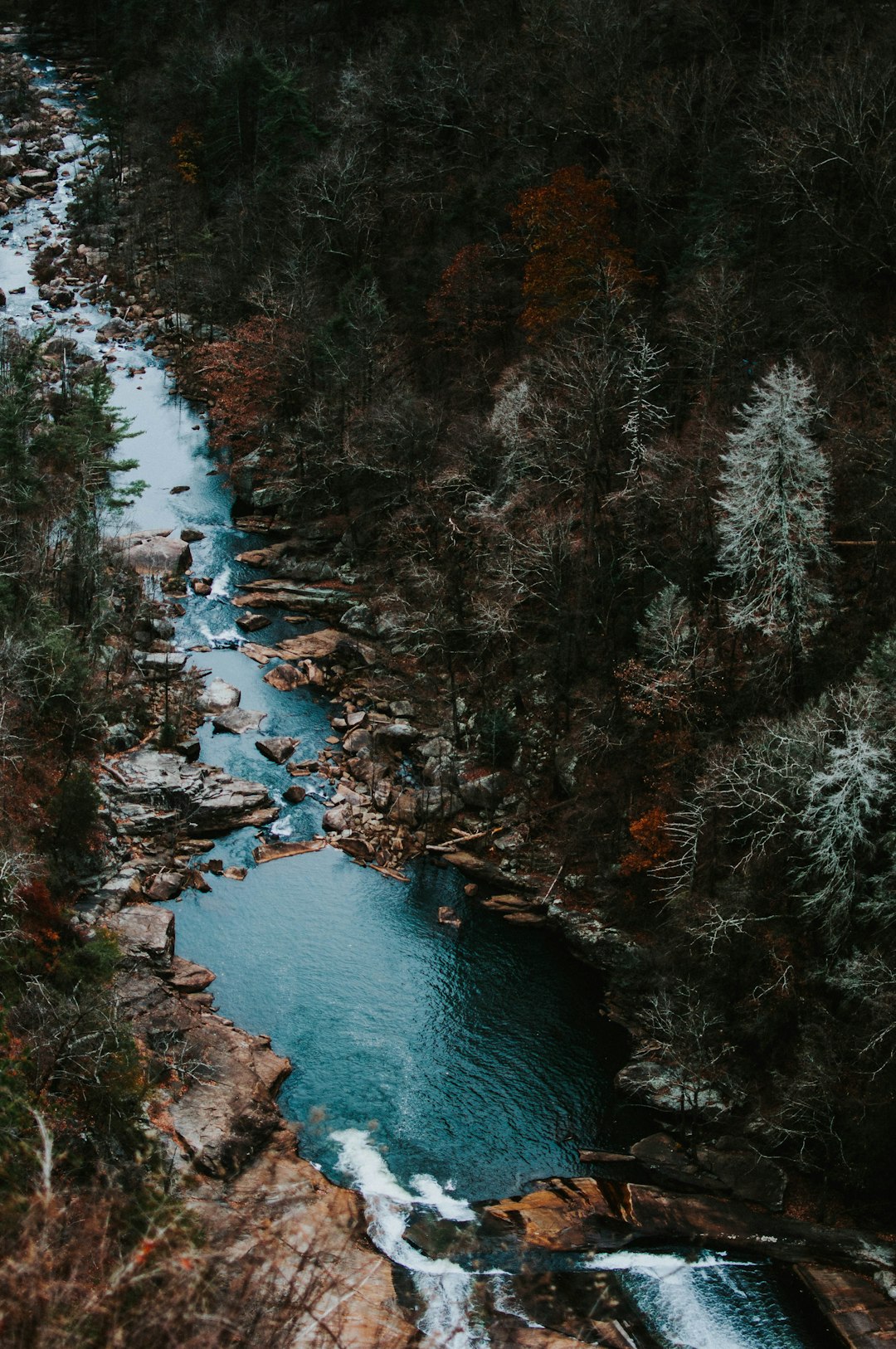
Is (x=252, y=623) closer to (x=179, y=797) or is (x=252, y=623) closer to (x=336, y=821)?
(x=179, y=797)

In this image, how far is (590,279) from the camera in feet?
139

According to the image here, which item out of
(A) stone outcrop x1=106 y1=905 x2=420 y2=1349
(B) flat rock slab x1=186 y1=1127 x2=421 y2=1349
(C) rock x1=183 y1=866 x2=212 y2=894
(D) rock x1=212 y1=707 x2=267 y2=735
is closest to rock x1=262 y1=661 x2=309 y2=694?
(D) rock x1=212 y1=707 x2=267 y2=735

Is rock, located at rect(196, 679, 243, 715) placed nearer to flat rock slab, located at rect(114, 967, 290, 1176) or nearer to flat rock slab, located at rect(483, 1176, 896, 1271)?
flat rock slab, located at rect(114, 967, 290, 1176)

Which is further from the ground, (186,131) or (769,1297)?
(186,131)

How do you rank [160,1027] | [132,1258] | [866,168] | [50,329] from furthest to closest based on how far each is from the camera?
[50,329] → [866,168] → [160,1027] → [132,1258]

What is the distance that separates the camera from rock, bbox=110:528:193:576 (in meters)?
46.6

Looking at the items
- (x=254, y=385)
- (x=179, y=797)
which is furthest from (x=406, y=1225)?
(x=254, y=385)

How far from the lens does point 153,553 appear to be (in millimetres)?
47156

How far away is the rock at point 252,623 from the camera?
149ft

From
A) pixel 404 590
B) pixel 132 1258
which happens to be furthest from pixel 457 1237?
pixel 404 590

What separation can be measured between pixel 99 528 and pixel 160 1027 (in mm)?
23780

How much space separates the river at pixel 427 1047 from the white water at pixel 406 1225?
0.12 ft

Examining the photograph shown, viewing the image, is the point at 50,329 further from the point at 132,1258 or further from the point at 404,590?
the point at 132,1258

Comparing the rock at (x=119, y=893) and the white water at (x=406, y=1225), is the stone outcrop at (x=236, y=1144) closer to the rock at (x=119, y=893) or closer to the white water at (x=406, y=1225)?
the white water at (x=406, y=1225)
